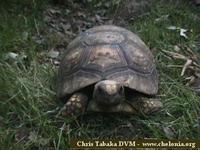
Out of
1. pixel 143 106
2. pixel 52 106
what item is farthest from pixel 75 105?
pixel 143 106

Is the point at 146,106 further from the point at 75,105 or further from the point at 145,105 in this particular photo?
the point at 75,105

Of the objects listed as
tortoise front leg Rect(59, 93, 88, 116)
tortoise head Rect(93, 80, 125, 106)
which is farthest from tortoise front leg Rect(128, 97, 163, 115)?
tortoise front leg Rect(59, 93, 88, 116)

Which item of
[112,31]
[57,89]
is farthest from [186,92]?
[57,89]

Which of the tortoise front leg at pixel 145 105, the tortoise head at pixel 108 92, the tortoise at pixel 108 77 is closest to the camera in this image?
the tortoise head at pixel 108 92

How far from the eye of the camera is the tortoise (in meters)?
4.03

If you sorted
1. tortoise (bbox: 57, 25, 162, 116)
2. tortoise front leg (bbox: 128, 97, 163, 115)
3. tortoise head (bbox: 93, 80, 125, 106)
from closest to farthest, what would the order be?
tortoise head (bbox: 93, 80, 125, 106) < tortoise (bbox: 57, 25, 162, 116) < tortoise front leg (bbox: 128, 97, 163, 115)

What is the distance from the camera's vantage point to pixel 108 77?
4.04m

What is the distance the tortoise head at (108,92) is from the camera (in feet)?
12.5

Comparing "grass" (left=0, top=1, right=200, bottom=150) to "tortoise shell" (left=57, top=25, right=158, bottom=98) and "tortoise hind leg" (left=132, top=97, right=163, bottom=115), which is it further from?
"tortoise shell" (left=57, top=25, right=158, bottom=98)

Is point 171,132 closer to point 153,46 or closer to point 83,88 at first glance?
point 83,88

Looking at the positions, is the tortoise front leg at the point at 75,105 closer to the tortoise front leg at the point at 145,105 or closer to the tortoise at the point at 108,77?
the tortoise at the point at 108,77

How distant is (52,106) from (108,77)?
69 centimetres

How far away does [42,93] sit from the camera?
14.9 ft

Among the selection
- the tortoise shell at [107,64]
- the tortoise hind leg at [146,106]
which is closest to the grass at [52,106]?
the tortoise hind leg at [146,106]
